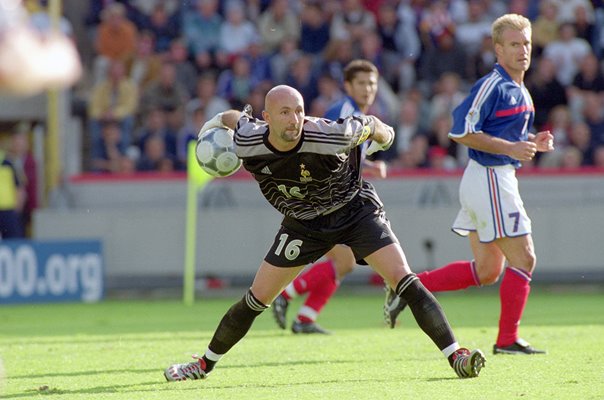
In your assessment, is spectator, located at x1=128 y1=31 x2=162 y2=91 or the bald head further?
spectator, located at x1=128 y1=31 x2=162 y2=91

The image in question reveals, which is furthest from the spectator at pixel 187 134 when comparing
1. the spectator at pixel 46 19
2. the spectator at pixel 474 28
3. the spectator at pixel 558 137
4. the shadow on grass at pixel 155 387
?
the shadow on grass at pixel 155 387

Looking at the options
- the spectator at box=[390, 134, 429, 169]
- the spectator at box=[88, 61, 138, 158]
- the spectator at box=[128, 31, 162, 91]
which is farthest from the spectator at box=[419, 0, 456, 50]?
the spectator at box=[88, 61, 138, 158]

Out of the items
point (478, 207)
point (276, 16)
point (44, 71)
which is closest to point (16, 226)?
point (276, 16)

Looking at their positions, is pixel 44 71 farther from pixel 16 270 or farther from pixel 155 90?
pixel 155 90

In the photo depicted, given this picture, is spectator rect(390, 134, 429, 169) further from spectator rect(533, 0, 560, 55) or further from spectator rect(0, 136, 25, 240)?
spectator rect(0, 136, 25, 240)

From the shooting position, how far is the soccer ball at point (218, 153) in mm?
7941

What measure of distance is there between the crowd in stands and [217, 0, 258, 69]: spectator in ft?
0.08

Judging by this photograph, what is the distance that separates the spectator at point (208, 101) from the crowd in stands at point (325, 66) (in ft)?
0.07

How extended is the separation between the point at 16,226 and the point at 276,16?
18.8 ft

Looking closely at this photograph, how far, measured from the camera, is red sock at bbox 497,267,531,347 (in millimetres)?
8992

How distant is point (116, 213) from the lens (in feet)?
58.4

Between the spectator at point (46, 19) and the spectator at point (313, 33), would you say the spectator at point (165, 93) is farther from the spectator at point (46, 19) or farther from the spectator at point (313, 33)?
the spectator at point (313, 33)

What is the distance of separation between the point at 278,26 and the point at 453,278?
1169cm

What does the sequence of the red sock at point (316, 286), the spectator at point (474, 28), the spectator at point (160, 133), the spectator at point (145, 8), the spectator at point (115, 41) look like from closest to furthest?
the red sock at point (316, 286) → the spectator at point (160, 133) → the spectator at point (474, 28) → the spectator at point (115, 41) → the spectator at point (145, 8)
